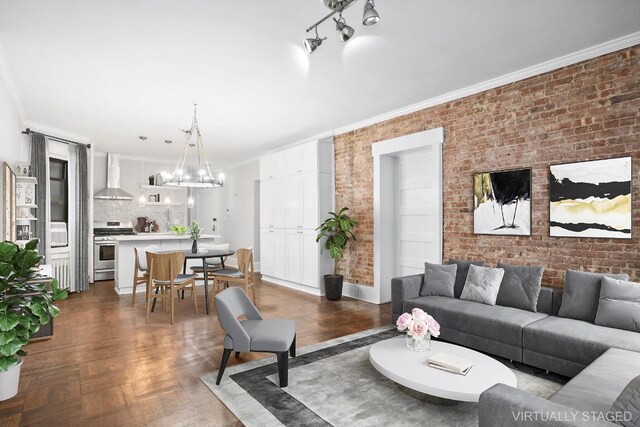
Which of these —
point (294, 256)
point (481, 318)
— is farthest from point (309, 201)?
point (481, 318)

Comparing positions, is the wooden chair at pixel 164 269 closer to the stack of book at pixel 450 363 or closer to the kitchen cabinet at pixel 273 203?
the kitchen cabinet at pixel 273 203

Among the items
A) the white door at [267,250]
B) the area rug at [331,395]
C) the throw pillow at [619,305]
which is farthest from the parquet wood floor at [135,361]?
the throw pillow at [619,305]

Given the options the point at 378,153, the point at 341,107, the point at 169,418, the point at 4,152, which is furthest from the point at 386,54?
the point at 4,152

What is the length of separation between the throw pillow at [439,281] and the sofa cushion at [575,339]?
43.4 inches

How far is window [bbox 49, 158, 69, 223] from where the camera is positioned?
22.1ft

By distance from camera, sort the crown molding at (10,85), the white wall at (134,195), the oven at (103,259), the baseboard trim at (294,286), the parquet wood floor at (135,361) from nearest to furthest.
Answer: the parquet wood floor at (135,361) → the crown molding at (10,85) → the baseboard trim at (294,286) → the oven at (103,259) → the white wall at (134,195)

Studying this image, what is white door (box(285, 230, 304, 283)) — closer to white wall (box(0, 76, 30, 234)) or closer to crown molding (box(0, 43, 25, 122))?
white wall (box(0, 76, 30, 234))

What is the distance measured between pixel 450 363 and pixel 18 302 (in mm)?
2966

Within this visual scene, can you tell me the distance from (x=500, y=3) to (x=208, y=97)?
136 inches

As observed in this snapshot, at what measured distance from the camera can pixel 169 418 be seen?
2445 millimetres

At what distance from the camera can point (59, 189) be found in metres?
6.85

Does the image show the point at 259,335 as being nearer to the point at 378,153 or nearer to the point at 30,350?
the point at 30,350

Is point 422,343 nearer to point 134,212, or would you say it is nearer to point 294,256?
point 294,256

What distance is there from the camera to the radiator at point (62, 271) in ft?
21.4
